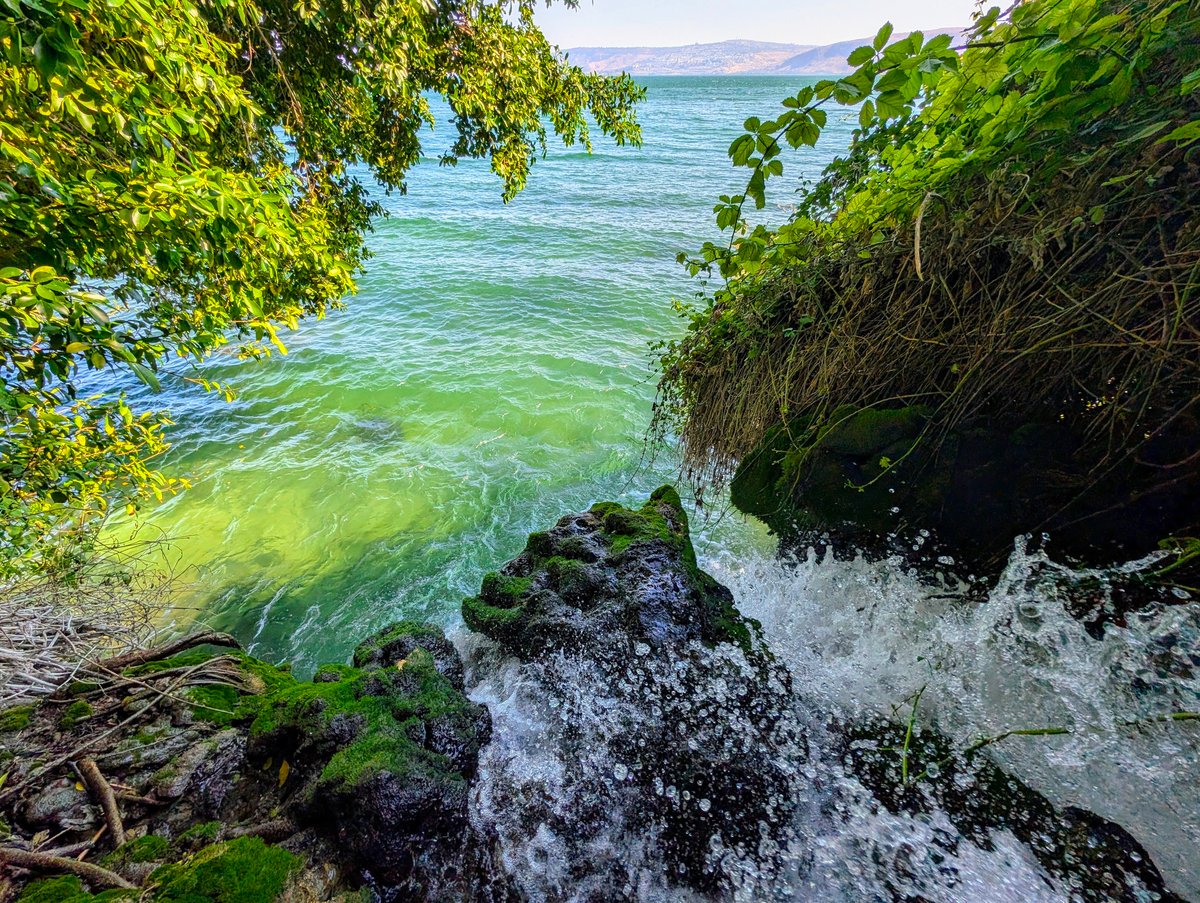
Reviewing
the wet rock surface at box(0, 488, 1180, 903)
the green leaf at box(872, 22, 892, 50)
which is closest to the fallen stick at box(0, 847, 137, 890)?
the wet rock surface at box(0, 488, 1180, 903)

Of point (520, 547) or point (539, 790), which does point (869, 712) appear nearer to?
point (539, 790)

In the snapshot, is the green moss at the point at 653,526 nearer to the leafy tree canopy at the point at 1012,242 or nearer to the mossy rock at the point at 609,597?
the mossy rock at the point at 609,597

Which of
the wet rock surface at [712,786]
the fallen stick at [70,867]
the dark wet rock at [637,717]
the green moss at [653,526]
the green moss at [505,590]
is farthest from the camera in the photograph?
the green moss at [653,526]

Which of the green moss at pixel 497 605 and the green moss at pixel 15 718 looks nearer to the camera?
the green moss at pixel 15 718

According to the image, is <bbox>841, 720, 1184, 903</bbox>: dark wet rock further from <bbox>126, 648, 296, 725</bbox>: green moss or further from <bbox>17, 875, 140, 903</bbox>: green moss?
<bbox>126, 648, 296, 725</bbox>: green moss

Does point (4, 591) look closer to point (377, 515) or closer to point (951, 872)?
point (377, 515)

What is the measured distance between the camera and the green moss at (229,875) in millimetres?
1770

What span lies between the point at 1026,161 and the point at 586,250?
16172mm

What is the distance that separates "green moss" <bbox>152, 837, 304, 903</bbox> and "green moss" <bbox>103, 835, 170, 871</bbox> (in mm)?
230

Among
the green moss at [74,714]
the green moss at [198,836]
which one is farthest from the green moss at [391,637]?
the green moss at [74,714]

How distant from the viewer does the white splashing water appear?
2.14m

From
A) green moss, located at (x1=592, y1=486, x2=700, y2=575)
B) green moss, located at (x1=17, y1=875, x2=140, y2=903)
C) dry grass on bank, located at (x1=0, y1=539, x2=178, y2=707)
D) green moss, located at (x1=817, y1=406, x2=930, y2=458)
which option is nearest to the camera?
green moss, located at (x1=17, y1=875, x2=140, y2=903)

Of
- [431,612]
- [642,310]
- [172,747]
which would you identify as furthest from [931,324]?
[642,310]

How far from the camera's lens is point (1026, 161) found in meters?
2.39
